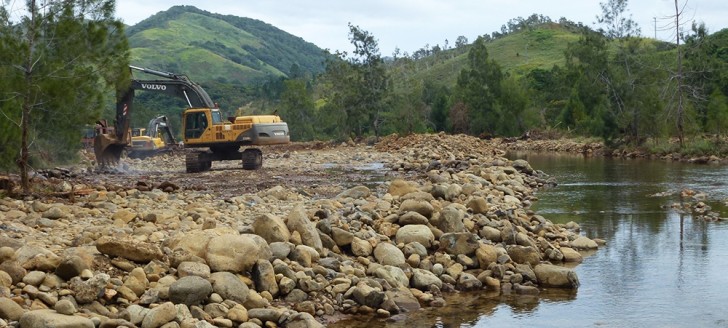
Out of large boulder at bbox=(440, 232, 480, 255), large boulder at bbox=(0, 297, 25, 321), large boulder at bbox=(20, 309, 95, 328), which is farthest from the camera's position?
large boulder at bbox=(440, 232, 480, 255)

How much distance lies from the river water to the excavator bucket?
15359 millimetres

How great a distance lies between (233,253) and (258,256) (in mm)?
367

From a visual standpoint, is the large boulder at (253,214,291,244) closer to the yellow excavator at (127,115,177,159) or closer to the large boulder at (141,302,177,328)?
the large boulder at (141,302,177,328)

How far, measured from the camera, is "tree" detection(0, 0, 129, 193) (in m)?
17.2

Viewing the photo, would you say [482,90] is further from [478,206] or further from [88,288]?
[88,288]

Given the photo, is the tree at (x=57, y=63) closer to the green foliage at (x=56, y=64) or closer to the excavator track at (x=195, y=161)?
the green foliage at (x=56, y=64)

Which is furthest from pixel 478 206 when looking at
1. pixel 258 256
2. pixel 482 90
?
pixel 482 90

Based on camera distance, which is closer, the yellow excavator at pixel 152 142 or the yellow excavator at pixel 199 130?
the yellow excavator at pixel 199 130

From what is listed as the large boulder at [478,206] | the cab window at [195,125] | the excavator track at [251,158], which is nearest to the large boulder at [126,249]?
the large boulder at [478,206]

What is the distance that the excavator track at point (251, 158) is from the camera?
102 feet

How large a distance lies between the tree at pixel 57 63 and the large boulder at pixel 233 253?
8.09 m

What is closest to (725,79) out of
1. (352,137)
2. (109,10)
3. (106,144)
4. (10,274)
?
(352,137)

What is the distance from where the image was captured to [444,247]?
13.5 metres

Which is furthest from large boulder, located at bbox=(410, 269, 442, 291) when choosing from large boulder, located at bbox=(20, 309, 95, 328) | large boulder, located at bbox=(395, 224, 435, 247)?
large boulder, located at bbox=(20, 309, 95, 328)
